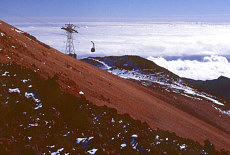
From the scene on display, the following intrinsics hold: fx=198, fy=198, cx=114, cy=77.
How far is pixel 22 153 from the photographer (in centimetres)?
718

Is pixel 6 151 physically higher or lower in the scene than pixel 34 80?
lower

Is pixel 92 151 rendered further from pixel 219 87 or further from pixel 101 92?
pixel 219 87

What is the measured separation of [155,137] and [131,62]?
331ft

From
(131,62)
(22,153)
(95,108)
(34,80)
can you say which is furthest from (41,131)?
(131,62)

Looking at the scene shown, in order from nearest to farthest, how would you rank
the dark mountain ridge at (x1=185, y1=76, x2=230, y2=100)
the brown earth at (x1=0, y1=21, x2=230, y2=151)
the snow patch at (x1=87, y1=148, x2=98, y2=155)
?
the snow patch at (x1=87, y1=148, x2=98, y2=155)
the brown earth at (x1=0, y1=21, x2=230, y2=151)
the dark mountain ridge at (x1=185, y1=76, x2=230, y2=100)

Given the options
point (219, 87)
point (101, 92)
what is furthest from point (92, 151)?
point (219, 87)

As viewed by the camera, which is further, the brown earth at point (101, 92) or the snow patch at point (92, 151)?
the brown earth at point (101, 92)

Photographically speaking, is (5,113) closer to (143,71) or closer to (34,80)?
(34,80)

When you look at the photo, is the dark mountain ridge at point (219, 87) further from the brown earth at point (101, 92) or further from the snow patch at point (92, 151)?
the snow patch at point (92, 151)

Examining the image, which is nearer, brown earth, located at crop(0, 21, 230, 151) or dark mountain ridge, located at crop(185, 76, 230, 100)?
brown earth, located at crop(0, 21, 230, 151)

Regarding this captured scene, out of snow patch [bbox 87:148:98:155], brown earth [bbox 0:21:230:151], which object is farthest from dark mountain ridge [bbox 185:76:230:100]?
snow patch [bbox 87:148:98:155]

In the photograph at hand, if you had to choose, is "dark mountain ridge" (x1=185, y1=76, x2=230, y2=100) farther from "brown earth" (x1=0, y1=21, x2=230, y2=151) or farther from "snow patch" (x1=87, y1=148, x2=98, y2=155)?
"snow patch" (x1=87, y1=148, x2=98, y2=155)

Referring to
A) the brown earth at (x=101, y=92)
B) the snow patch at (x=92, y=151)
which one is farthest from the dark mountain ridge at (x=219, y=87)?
the snow patch at (x=92, y=151)

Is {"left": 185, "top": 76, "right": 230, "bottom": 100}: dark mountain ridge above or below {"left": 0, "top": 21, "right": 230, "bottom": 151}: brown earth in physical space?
below
